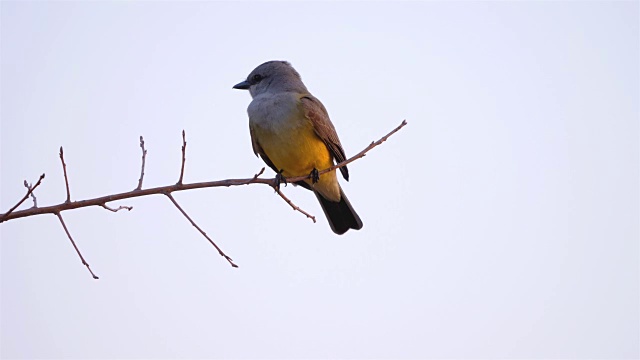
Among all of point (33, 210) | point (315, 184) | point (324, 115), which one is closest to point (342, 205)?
point (315, 184)

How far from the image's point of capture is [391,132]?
4461mm

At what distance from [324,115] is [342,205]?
1.01m

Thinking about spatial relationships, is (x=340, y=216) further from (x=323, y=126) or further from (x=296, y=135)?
(x=296, y=135)

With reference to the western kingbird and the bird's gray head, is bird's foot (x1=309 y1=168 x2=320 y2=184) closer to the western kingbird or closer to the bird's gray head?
the western kingbird

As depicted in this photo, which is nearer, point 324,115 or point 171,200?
point 171,200

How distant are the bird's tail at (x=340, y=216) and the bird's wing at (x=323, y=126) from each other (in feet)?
1.43

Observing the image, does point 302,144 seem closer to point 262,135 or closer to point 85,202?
point 262,135

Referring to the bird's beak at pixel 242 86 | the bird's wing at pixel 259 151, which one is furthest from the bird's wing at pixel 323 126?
the bird's beak at pixel 242 86

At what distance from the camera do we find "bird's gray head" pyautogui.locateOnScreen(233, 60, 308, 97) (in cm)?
755

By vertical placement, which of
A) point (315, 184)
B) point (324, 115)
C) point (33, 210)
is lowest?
point (33, 210)

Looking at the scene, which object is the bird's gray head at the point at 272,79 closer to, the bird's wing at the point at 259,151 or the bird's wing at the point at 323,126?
the bird's wing at the point at 323,126

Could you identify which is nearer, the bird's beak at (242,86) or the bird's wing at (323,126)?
the bird's wing at (323,126)

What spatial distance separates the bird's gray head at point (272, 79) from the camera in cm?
755

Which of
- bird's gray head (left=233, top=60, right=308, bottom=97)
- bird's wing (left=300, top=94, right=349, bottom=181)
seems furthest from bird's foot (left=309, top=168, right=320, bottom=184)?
bird's gray head (left=233, top=60, right=308, bottom=97)
